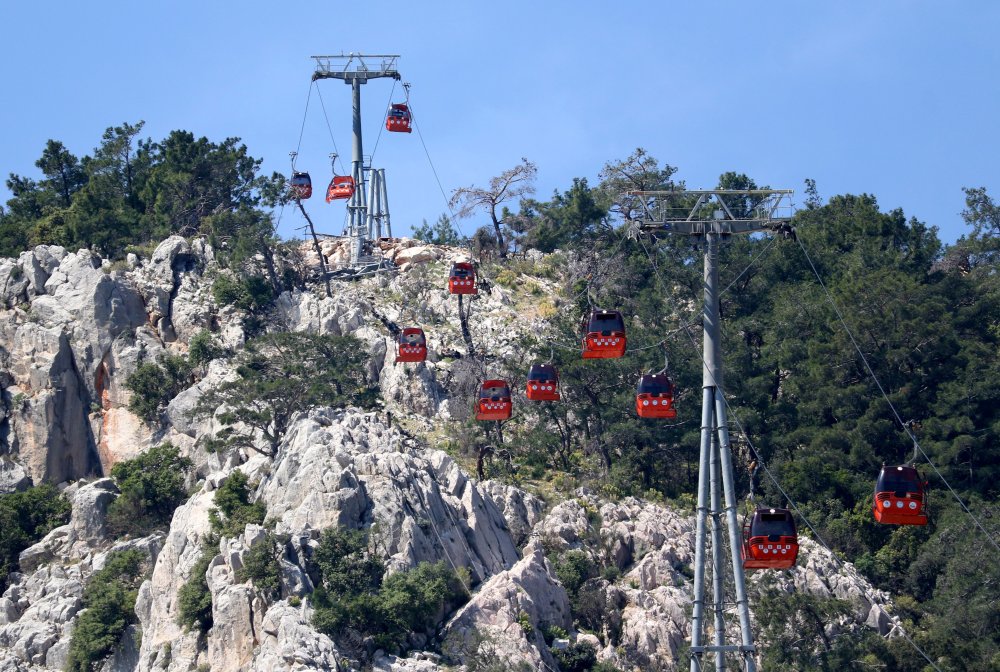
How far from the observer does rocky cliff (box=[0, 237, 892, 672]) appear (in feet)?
203

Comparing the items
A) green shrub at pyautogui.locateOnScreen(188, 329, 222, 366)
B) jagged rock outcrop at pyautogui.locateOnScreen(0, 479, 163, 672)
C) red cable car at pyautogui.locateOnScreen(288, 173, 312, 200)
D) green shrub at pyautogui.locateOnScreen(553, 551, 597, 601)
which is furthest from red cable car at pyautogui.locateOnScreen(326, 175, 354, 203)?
green shrub at pyautogui.locateOnScreen(553, 551, 597, 601)

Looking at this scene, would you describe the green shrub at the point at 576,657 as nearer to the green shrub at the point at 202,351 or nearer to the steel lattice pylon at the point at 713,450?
the steel lattice pylon at the point at 713,450

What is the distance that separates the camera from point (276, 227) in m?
93.4

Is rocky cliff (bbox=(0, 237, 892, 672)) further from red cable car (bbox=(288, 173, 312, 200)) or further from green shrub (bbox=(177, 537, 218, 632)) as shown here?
red cable car (bbox=(288, 173, 312, 200))

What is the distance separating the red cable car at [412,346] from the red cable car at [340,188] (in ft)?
59.7

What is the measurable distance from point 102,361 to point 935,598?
42621mm

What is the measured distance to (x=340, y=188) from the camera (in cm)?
9350

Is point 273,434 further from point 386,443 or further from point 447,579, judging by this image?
point 447,579

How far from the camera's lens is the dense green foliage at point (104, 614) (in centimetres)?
6612

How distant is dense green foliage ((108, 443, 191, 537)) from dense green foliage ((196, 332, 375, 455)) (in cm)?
284

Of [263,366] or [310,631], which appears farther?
[263,366]

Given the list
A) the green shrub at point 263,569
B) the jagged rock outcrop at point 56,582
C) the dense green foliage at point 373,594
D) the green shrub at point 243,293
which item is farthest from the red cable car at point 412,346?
the green shrub at point 263,569

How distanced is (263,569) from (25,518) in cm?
2001

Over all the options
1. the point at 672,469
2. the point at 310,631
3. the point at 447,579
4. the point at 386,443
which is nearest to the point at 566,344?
the point at 672,469
